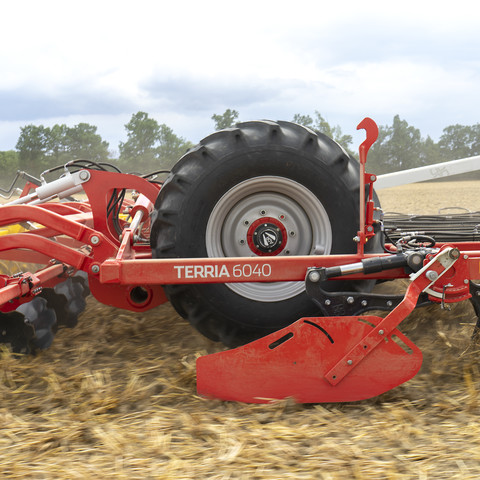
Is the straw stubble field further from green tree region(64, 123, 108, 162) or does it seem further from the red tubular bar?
green tree region(64, 123, 108, 162)

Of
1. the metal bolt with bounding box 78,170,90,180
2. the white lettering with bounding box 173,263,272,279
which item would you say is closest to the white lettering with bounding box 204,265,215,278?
the white lettering with bounding box 173,263,272,279

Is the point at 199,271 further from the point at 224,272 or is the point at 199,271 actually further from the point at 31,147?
the point at 31,147

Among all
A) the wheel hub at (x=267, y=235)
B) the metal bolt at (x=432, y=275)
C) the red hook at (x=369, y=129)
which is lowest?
the metal bolt at (x=432, y=275)

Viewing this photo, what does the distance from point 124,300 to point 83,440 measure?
4.63ft

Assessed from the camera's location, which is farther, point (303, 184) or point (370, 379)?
point (303, 184)

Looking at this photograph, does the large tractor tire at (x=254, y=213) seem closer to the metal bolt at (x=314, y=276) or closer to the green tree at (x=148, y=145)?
the metal bolt at (x=314, y=276)

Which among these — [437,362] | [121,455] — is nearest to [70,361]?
[121,455]

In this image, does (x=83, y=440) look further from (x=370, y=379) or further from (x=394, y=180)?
(x=394, y=180)

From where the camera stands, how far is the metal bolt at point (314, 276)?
128 inches

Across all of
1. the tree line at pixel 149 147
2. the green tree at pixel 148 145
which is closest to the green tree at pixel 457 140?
the tree line at pixel 149 147

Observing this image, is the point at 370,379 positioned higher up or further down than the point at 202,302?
further down

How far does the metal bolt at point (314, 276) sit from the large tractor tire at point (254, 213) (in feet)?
1.30

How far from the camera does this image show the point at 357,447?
8.55 ft

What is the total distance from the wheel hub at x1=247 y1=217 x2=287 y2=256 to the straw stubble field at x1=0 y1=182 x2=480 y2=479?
811 millimetres
